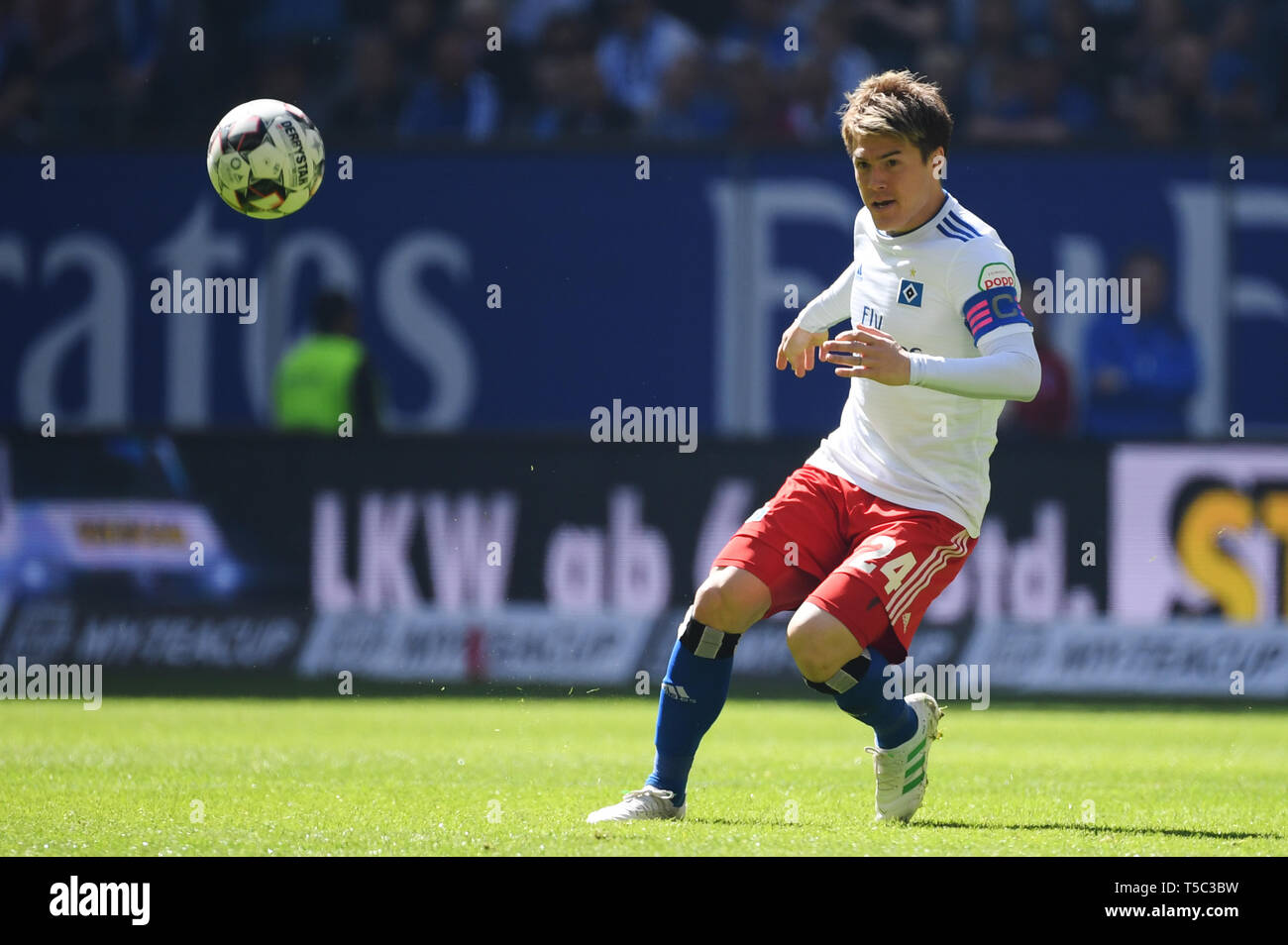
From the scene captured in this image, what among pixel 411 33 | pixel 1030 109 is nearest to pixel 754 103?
pixel 1030 109

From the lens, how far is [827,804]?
6406 mm

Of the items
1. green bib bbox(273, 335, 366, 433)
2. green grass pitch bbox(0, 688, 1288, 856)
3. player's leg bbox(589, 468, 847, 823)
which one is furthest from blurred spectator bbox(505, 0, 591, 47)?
player's leg bbox(589, 468, 847, 823)

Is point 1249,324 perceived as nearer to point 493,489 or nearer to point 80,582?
point 493,489

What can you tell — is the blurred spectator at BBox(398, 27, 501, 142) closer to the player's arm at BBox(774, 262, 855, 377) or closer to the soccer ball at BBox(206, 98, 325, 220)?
the soccer ball at BBox(206, 98, 325, 220)

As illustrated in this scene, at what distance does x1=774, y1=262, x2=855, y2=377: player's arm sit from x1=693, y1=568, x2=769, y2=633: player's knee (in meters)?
0.83

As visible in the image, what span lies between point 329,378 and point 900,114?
6885 mm

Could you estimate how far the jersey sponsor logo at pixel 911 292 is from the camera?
5.89 meters

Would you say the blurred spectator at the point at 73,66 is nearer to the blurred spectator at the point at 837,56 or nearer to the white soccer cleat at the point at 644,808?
the blurred spectator at the point at 837,56

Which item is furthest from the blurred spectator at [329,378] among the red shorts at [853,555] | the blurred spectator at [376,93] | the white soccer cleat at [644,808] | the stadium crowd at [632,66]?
the white soccer cleat at [644,808]

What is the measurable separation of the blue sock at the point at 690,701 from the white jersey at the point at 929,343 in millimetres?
681

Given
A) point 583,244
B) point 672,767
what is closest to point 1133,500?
point 583,244

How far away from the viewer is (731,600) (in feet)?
19.2

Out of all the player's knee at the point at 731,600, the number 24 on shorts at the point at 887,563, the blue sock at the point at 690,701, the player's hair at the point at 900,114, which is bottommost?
the blue sock at the point at 690,701

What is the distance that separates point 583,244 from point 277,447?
11.4 feet
